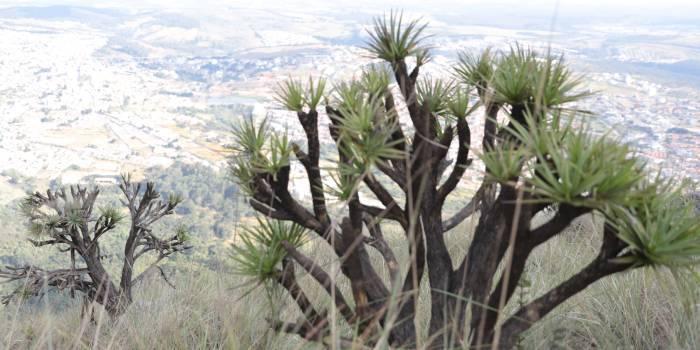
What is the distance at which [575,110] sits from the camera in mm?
1527

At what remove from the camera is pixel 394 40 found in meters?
1.77

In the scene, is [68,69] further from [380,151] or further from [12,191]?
[380,151]

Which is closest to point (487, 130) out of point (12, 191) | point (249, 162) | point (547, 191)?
point (547, 191)

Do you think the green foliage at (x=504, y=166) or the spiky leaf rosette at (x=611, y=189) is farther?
the green foliage at (x=504, y=166)

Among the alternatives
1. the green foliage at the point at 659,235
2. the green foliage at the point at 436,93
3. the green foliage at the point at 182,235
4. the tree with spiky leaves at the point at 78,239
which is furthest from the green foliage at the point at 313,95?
the green foliage at the point at 182,235

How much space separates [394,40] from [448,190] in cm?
51

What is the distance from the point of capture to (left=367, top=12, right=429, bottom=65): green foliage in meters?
1.77

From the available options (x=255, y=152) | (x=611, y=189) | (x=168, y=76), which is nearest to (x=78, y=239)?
(x=255, y=152)

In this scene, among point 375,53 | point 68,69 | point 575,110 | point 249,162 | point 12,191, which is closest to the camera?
point 575,110

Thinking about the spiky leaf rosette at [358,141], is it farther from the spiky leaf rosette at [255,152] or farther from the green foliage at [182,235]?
the green foliage at [182,235]

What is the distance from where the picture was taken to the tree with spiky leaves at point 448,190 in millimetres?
1307

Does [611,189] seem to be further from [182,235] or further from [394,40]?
[182,235]

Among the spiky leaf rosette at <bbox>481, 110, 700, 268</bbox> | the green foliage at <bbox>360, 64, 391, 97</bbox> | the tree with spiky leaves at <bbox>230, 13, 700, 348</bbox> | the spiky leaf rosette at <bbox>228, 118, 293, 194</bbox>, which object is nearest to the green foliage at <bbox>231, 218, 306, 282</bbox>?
the tree with spiky leaves at <bbox>230, 13, 700, 348</bbox>

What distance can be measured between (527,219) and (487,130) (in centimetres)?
42
